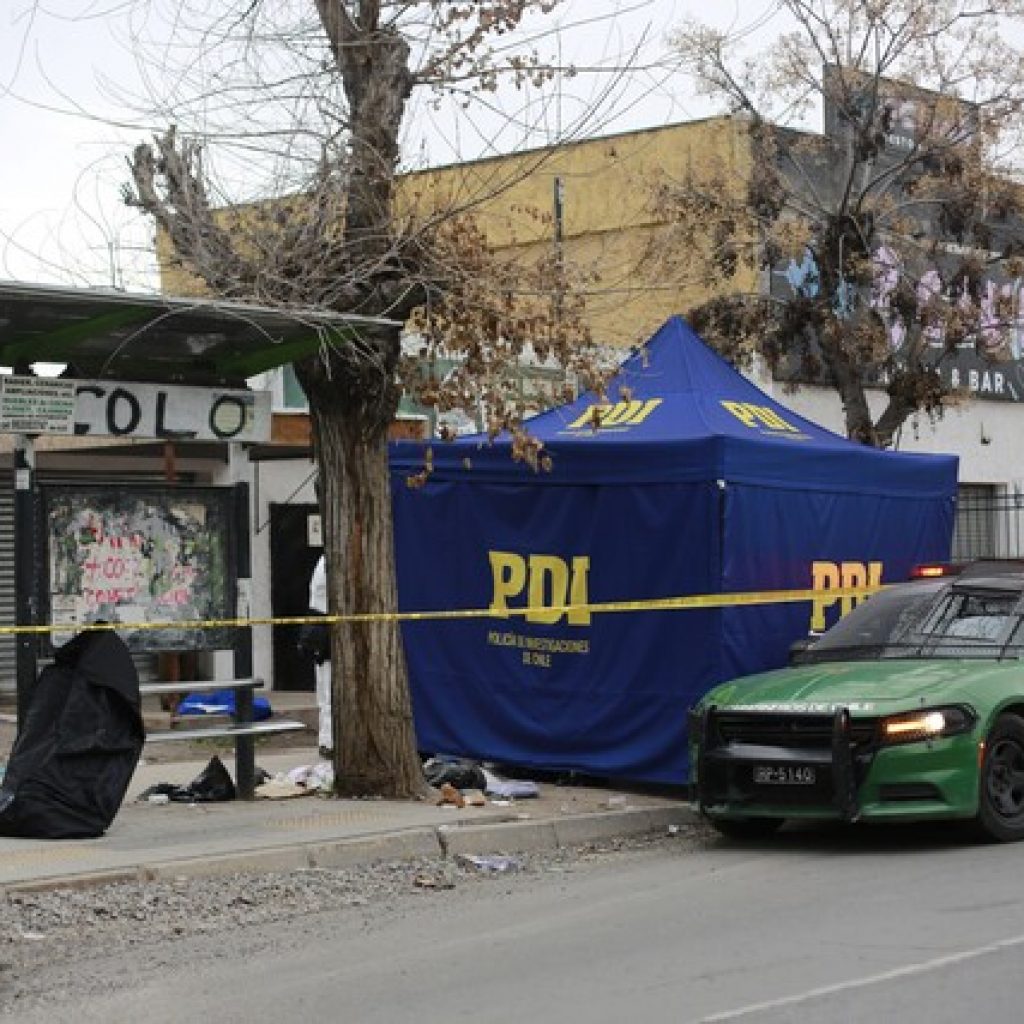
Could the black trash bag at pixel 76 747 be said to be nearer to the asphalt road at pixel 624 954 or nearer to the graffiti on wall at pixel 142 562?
the graffiti on wall at pixel 142 562

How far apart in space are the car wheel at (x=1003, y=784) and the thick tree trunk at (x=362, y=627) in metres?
3.81

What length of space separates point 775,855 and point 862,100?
10.9 metres

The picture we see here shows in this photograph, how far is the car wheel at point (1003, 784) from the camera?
10219 mm

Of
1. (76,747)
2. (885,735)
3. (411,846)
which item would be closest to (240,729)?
(76,747)

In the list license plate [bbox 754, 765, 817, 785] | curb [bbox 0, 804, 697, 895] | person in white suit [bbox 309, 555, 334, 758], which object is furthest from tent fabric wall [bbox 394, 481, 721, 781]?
license plate [bbox 754, 765, 817, 785]

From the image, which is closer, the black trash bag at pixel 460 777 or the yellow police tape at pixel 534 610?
the yellow police tape at pixel 534 610

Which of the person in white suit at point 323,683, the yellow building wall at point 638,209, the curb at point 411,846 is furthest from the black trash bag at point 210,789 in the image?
the yellow building wall at point 638,209

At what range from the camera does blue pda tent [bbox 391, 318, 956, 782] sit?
12.4 meters

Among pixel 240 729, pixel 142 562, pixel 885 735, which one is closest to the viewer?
pixel 885 735

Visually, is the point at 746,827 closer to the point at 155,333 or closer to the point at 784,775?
the point at 784,775

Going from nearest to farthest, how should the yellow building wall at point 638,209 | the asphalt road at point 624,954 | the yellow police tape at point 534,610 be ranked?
the asphalt road at point 624,954, the yellow police tape at point 534,610, the yellow building wall at point 638,209

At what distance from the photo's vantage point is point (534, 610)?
13.1 metres

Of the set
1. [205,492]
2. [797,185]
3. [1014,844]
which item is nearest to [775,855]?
[1014,844]

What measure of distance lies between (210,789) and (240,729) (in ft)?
2.45
